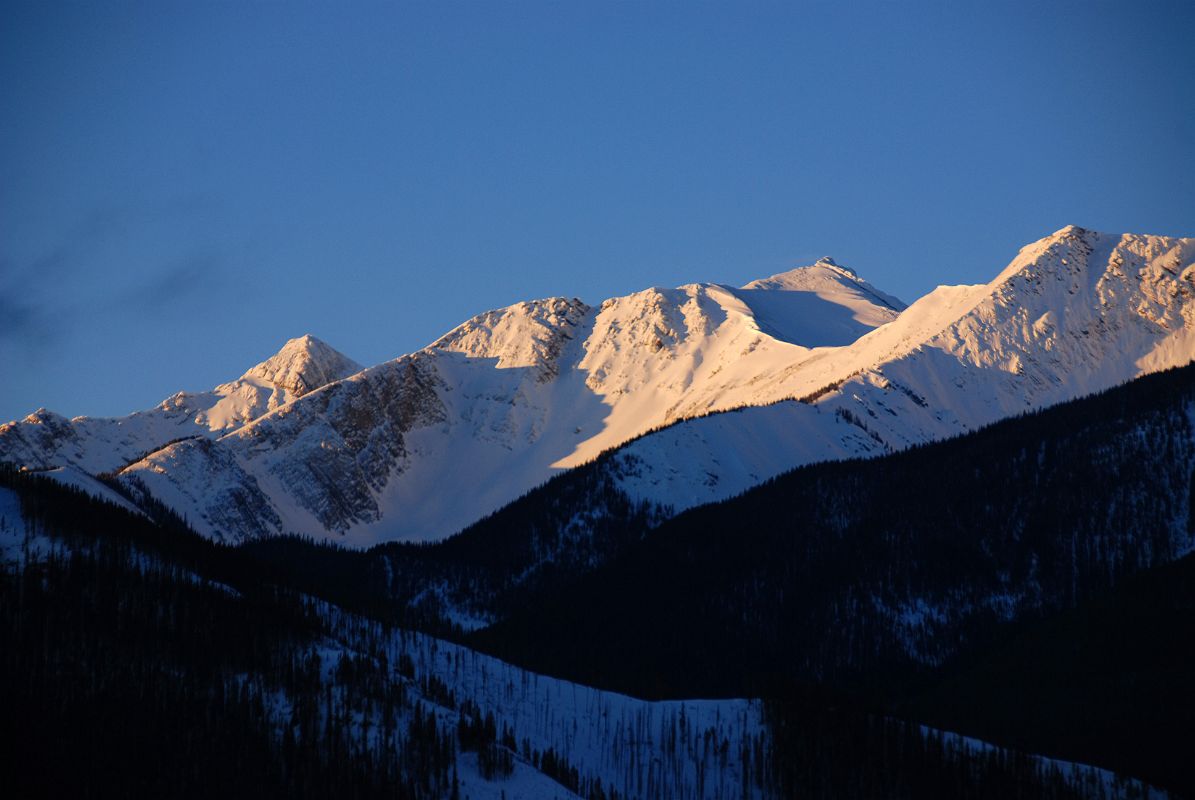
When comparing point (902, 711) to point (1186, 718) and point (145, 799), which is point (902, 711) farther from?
point (145, 799)

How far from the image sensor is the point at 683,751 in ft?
531

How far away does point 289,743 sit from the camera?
139 meters

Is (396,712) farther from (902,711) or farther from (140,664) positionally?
(902,711)

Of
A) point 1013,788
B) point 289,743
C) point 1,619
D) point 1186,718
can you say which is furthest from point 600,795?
point 1186,718

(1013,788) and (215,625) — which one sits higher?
(215,625)

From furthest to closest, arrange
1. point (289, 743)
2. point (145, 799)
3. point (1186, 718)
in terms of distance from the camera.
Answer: point (1186, 718) → point (289, 743) → point (145, 799)

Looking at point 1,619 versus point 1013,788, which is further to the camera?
point 1013,788

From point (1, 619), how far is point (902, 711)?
302 feet

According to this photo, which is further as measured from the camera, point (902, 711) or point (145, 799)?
point (902, 711)

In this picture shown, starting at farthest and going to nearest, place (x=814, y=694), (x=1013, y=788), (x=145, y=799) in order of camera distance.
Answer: (x=814, y=694) → (x=1013, y=788) → (x=145, y=799)

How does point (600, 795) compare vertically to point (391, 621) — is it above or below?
below

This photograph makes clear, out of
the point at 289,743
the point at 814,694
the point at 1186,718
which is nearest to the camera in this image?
the point at 289,743

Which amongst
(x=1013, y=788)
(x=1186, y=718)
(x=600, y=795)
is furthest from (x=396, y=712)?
(x=1186, y=718)

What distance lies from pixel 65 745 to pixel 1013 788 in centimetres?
8043
